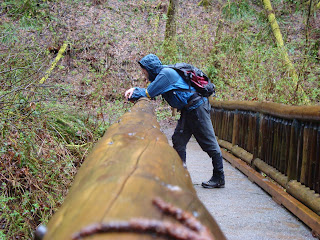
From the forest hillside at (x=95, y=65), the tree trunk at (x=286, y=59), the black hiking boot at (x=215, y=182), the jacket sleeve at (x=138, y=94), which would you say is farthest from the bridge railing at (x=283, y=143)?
the forest hillside at (x=95, y=65)

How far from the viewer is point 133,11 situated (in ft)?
65.6

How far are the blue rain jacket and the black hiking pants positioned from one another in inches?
5.3

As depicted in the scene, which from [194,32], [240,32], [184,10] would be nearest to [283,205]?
[240,32]

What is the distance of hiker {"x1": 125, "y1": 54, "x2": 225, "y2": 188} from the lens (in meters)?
5.07

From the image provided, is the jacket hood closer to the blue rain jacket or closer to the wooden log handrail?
the blue rain jacket

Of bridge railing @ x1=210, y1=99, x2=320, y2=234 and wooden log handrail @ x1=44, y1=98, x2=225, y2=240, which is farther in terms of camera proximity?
bridge railing @ x1=210, y1=99, x2=320, y2=234

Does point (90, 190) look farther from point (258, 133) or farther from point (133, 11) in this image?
point (133, 11)

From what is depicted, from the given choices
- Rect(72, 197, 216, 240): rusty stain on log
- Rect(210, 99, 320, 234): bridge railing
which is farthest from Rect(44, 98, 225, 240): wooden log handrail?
Rect(210, 99, 320, 234): bridge railing

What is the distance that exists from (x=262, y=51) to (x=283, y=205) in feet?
29.4

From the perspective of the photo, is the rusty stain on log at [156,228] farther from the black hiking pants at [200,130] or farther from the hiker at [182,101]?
the black hiking pants at [200,130]

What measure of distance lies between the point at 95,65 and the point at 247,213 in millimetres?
11362

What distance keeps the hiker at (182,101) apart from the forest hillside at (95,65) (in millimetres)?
1604

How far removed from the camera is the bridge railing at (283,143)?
14.5 feet

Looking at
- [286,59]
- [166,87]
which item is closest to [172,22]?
[286,59]
